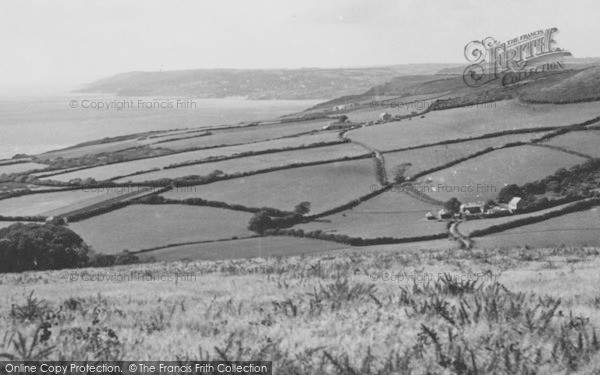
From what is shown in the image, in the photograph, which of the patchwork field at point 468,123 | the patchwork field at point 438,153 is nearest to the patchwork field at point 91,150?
the patchwork field at point 468,123

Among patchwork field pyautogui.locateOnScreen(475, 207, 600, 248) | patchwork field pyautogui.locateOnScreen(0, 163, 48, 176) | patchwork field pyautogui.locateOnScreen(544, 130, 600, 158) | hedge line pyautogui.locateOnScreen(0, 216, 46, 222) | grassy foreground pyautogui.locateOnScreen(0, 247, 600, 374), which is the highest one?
grassy foreground pyautogui.locateOnScreen(0, 247, 600, 374)

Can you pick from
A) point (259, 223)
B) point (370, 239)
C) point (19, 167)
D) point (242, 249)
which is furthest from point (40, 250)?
point (19, 167)

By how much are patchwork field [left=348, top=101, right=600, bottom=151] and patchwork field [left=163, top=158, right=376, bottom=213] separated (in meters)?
13.7

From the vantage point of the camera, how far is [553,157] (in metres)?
64.8

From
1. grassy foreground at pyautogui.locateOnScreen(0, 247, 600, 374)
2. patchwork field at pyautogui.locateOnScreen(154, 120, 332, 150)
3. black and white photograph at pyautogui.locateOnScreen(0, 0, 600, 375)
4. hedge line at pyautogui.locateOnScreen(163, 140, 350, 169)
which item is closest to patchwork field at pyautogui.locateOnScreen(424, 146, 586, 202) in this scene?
black and white photograph at pyautogui.locateOnScreen(0, 0, 600, 375)

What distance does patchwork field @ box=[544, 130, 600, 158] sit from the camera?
218 feet

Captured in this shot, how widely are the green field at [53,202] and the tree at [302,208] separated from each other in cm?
1783

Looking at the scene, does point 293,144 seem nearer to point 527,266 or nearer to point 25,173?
point 25,173

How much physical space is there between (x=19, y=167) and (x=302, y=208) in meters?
57.1

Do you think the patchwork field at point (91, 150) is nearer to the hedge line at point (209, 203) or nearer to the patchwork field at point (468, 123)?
the patchwork field at point (468, 123)

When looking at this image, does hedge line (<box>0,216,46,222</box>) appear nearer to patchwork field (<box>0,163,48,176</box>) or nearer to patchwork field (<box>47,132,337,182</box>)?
patchwork field (<box>47,132,337,182</box>)

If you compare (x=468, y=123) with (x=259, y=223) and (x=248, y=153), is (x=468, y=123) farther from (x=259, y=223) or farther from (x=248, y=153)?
(x=259, y=223)

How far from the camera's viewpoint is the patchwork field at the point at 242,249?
39.7 meters

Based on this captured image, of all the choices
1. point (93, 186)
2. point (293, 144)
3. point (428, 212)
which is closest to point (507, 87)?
point (293, 144)
